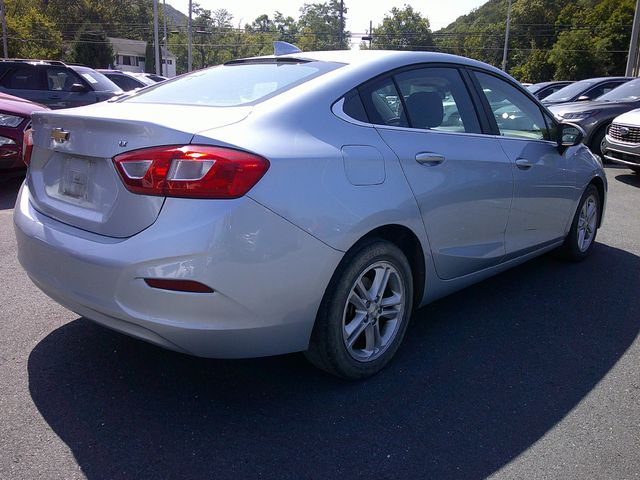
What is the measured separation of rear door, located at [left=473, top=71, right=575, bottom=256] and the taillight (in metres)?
2.04

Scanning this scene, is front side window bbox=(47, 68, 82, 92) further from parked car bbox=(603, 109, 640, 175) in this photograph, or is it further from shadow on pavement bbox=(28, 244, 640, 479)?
parked car bbox=(603, 109, 640, 175)

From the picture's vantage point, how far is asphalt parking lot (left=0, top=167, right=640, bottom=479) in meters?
2.31

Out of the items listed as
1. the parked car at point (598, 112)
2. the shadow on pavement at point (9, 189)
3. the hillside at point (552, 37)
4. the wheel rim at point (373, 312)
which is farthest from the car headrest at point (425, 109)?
the hillside at point (552, 37)

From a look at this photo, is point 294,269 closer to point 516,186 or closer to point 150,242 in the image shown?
point 150,242

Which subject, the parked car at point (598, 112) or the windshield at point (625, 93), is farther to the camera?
→ the windshield at point (625, 93)

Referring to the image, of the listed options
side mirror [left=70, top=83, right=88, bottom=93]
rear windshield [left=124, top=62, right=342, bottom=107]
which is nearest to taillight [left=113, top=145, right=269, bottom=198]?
rear windshield [left=124, top=62, right=342, bottom=107]

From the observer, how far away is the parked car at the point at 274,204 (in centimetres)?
227

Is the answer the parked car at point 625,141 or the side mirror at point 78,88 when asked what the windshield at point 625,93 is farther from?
the side mirror at point 78,88

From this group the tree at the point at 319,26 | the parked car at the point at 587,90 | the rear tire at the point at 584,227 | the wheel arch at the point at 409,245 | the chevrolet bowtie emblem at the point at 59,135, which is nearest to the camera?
the chevrolet bowtie emblem at the point at 59,135

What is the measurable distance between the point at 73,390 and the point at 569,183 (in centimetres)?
374

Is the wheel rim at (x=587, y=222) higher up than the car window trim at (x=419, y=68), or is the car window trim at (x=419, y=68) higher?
the car window trim at (x=419, y=68)

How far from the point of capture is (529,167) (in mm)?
3893

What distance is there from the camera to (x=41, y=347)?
3.13 m

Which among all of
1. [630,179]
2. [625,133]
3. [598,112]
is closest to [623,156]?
[625,133]
